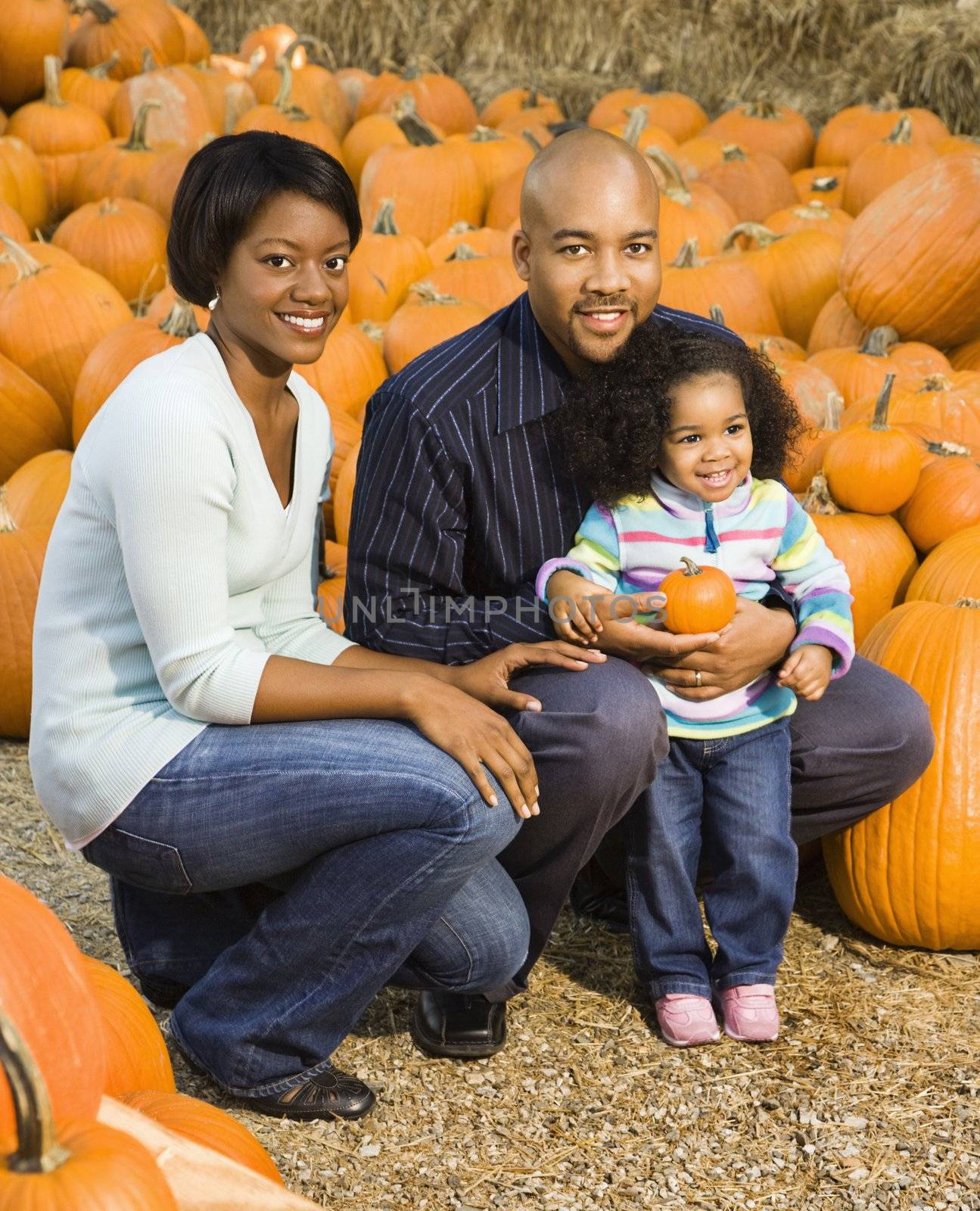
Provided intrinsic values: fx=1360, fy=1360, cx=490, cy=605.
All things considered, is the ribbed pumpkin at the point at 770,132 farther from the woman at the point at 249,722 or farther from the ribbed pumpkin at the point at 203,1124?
the ribbed pumpkin at the point at 203,1124

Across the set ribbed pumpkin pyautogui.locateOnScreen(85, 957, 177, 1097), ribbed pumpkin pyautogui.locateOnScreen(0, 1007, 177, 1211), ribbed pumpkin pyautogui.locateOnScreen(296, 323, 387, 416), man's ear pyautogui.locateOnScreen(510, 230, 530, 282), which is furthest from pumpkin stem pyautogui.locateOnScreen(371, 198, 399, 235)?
ribbed pumpkin pyautogui.locateOnScreen(0, 1007, 177, 1211)

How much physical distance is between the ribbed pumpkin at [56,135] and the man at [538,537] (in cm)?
442

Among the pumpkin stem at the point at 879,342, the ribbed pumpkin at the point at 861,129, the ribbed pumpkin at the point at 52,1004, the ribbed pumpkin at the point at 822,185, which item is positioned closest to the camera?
the ribbed pumpkin at the point at 52,1004

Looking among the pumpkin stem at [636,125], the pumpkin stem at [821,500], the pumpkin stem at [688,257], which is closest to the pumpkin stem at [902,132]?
the pumpkin stem at [636,125]

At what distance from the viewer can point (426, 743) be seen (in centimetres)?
217

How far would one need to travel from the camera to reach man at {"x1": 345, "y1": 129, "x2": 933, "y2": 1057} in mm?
2467

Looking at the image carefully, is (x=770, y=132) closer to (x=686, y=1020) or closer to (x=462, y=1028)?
(x=686, y=1020)

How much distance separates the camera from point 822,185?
6234 millimetres

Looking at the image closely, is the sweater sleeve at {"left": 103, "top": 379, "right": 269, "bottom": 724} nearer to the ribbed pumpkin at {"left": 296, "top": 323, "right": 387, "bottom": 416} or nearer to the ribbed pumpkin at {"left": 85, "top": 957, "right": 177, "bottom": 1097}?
the ribbed pumpkin at {"left": 85, "top": 957, "right": 177, "bottom": 1097}

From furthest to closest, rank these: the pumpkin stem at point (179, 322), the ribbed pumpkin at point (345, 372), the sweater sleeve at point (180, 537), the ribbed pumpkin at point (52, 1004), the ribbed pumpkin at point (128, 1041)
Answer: the ribbed pumpkin at point (345, 372)
the pumpkin stem at point (179, 322)
the sweater sleeve at point (180, 537)
the ribbed pumpkin at point (128, 1041)
the ribbed pumpkin at point (52, 1004)

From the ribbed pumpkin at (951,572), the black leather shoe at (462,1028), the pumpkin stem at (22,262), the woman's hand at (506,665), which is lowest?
the black leather shoe at (462,1028)

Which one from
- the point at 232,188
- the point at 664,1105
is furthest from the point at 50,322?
the point at 664,1105

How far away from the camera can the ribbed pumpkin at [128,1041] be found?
1857 mm

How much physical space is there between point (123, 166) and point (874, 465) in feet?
13.2
